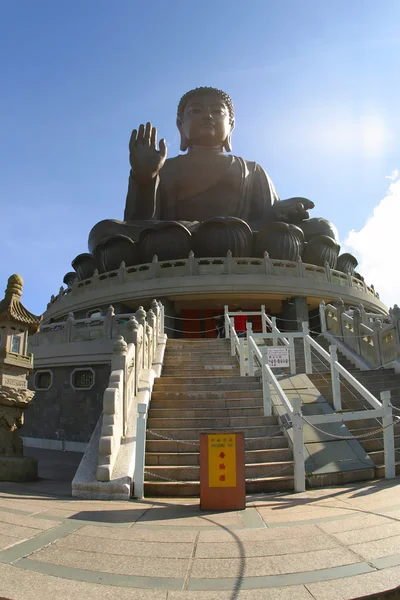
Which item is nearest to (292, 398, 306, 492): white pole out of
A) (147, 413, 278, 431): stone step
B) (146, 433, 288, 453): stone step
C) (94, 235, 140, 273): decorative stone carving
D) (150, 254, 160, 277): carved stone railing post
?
(146, 433, 288, 453): stone step

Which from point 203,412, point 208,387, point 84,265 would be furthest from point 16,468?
point 84,265

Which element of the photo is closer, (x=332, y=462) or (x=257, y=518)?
(x=257, y=518)

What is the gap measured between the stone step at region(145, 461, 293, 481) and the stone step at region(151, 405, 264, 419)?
1348mm

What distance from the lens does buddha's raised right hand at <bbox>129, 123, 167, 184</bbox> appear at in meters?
21.5

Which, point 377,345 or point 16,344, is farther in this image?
point 377,345

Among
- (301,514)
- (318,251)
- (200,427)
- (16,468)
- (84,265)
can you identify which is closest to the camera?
(301,514)

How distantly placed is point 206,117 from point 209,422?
2273cm

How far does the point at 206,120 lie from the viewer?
26141 mm

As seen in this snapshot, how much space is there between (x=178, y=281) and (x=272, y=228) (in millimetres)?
5203

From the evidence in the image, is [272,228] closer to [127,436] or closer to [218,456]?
[127,436]

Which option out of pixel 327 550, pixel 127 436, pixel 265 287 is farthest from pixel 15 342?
pixel 265 287

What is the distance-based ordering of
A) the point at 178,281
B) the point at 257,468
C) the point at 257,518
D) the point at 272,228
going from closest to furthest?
the point at 257,518, the point at 257,468, the point at 178,281, the point at 272,228

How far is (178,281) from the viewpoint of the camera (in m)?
17.8

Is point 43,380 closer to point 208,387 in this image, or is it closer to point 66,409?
point 66,409
